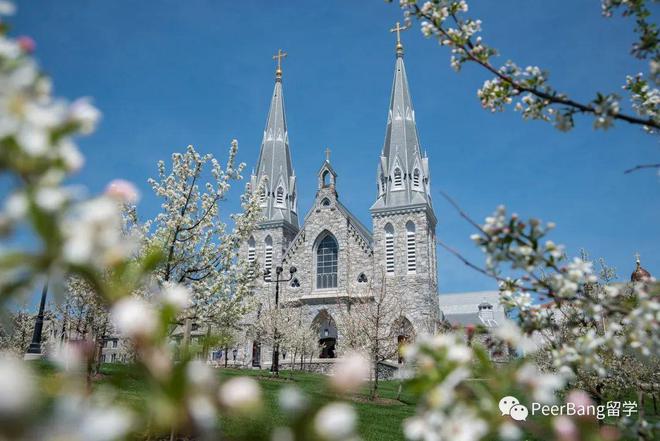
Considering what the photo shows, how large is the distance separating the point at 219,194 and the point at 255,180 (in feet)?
107

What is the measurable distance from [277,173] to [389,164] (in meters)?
10.5

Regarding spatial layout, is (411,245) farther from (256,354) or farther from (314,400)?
(314,400)

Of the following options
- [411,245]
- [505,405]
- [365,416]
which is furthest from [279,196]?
[505,405]

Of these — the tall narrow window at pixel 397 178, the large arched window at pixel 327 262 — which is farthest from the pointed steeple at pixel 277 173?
the tall narrow window at pixel 397 178

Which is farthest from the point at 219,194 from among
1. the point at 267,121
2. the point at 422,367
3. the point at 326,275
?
the point at 267,121

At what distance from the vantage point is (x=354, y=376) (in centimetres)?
99

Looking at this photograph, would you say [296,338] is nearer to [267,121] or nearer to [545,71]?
[267,121]

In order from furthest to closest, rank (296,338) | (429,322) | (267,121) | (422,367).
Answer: (267,121), (429,322), (296,338), (422,367)

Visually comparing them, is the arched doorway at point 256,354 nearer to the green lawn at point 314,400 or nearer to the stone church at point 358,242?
the stone church at point 358,242

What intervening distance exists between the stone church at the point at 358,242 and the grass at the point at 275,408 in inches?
633

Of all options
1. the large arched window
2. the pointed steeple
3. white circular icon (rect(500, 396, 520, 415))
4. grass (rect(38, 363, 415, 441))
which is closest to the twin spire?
the pointed steeple

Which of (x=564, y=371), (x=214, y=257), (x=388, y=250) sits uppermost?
(x=388, y=250)

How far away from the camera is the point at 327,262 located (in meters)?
40.4

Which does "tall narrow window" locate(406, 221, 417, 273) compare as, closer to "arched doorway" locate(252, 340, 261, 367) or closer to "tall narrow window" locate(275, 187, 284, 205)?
"tall narrow window" locate(275, 187, 284, 205)
